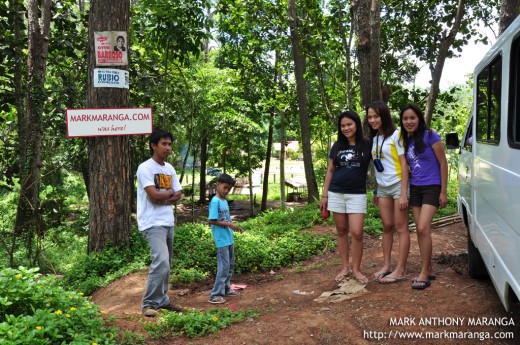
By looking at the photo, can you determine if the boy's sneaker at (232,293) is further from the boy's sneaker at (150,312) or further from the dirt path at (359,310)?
the boy's sneaker at (150,312)

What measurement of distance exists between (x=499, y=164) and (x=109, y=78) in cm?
507

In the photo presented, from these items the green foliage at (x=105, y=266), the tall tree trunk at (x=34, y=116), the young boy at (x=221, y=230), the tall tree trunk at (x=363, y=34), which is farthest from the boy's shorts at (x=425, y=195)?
the tall tree trunk at (x=34, y=116)

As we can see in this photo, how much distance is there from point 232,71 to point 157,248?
41.3ft

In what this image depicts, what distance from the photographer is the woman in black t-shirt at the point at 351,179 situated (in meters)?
4.70

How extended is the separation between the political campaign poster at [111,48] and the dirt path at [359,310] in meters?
2.99

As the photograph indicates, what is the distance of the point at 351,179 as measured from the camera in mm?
4699

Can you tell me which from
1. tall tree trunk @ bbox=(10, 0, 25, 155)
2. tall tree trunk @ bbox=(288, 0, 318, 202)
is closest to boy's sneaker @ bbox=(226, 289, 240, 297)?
tall tree trunk @ bbox=(10, 0, 25, 155)

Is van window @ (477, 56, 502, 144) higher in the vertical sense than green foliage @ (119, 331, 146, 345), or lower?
higher

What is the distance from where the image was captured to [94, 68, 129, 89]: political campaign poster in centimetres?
624

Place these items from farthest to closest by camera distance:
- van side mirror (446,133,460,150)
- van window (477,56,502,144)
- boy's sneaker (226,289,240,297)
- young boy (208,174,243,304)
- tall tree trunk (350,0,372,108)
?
1. tall tree trunk (350,0,372,108)
2. boy's sneaker (226,289,240,297)
3. van side mirror (446,133,460,150)
4. young boy (208,174,243,304)
5. van window (477,56,502,144)

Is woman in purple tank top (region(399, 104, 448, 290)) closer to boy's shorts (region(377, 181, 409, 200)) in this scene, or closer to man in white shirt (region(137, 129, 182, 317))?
boy's shorts (region(377, 181, 409, 200))

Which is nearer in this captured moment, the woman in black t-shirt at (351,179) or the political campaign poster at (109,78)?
the woman in black t-shirt at (351,179)

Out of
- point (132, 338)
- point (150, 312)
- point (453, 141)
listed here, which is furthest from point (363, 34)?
point (132, 338)

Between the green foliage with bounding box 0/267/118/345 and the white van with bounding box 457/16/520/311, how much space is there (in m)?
2.76
